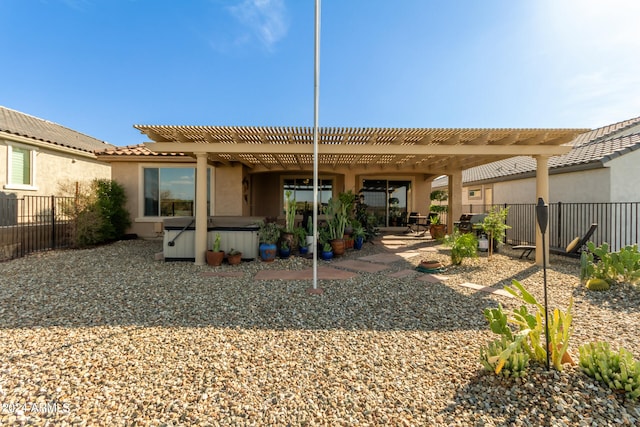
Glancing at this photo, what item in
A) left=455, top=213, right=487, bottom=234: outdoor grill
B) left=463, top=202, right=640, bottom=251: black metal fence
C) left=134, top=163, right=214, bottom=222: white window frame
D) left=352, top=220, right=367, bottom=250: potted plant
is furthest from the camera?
left=455, top=213, right=487, bottom=234: outdoor grill

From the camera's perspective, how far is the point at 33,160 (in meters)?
9.88

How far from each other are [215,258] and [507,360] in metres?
5.80

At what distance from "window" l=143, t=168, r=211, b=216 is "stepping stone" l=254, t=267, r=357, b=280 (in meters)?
5.36

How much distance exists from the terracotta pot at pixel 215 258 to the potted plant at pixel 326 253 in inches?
102

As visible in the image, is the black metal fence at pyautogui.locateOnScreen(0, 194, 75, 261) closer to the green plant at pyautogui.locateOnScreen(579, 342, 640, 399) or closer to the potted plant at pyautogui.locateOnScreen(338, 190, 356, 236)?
the potted plant at pyautogui.locateOnScreen(338, 190, 356, 236)

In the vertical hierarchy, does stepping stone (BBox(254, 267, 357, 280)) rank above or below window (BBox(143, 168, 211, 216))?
below

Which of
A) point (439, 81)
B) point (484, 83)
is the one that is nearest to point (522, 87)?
point (484, 83)

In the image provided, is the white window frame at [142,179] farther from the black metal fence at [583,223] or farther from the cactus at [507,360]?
the black metal fence at [583,223]

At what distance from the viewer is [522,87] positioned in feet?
25.7

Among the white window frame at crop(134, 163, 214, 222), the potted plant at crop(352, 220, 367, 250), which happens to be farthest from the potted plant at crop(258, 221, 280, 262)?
the white window frame at crop(134, 163, 214, 222)

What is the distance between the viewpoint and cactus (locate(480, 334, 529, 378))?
6.85ft

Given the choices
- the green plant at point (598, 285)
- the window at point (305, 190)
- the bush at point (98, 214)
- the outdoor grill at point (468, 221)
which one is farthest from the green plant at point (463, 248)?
the bush at point (98, 214)

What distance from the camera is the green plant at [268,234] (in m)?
6.96

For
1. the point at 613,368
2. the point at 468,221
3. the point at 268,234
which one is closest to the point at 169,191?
the point at 268,234
